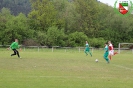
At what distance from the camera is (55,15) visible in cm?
7469

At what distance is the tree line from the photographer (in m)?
68.6

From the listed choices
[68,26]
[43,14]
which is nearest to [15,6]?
[68,26]

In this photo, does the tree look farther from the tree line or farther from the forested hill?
the forested hill

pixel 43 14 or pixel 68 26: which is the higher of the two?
pixel 43 14

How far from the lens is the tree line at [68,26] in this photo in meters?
68.6

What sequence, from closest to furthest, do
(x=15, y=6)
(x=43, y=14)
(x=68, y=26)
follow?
1. (x=43, y=14)
2. (x=68, y=26)
3. (x=15, y=6)

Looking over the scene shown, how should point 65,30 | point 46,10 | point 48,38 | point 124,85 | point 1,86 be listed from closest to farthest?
point 1,86, point 124,85, point 48,38, point 46,10, point 65,30

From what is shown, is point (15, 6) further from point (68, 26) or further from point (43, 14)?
point (43, 14)

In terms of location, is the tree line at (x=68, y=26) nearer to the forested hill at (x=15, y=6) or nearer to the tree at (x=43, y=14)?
the tree at (x=43, y=14)

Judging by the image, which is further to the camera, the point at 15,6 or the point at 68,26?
the point at 15,6

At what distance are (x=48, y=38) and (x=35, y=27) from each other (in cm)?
840

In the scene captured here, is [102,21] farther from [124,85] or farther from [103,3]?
[124,85]

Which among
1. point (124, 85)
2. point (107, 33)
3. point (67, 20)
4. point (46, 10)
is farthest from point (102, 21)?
point (124, 85)

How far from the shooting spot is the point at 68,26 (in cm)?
7650
